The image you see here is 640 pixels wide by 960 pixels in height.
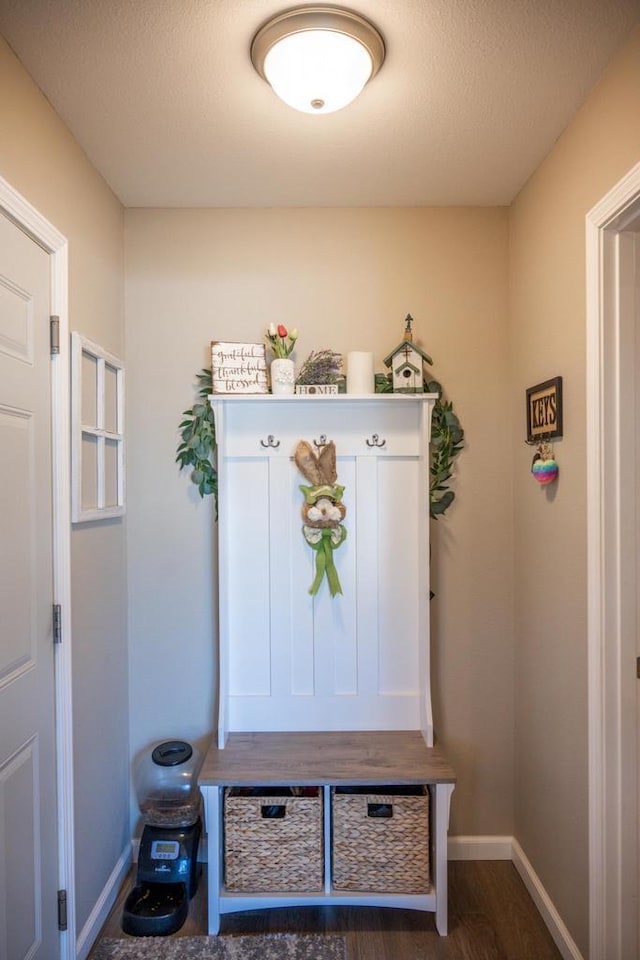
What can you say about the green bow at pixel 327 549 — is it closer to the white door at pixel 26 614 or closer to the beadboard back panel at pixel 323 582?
the beadboard back panel at pixel 323 582

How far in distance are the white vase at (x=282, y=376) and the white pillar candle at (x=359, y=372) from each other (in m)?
0.22

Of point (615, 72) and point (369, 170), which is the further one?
point (369, 170)

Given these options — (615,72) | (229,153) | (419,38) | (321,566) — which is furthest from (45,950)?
(615,72)

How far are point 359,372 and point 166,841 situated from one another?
183cm

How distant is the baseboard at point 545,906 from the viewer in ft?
5.66

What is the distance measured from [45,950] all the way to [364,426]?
1864 mm

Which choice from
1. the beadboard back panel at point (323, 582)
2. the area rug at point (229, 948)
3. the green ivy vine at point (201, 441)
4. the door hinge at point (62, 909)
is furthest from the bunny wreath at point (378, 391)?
the area rug at point (229, 948)

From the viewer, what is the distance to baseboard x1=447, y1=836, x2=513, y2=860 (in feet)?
7.36

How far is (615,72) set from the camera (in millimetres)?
1462

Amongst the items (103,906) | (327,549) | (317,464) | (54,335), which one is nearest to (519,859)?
(327,549)

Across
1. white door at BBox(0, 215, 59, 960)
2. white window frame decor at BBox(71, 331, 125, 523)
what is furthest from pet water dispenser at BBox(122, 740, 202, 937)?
white window frame decor at BBox(71, 331, 125, 523)

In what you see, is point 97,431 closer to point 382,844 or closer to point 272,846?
point 272,846

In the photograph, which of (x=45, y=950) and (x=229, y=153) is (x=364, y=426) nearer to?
(x=229, y=153)

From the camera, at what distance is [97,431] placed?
1943 millimetres
